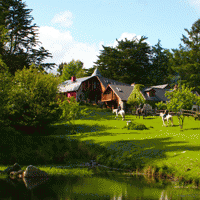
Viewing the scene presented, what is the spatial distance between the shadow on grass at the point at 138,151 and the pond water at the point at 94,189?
256 centimetres

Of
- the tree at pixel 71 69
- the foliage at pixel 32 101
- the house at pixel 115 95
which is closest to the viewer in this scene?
the foliage at pixel 32 101

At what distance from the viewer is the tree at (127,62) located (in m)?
87.5

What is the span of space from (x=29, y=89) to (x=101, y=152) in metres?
13.6

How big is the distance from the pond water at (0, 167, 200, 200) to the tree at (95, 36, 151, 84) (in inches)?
2821

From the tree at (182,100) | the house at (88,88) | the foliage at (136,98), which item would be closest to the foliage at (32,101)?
the tree at (182,100)

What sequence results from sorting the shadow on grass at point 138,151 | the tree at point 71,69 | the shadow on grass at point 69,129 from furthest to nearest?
1. the tree at point 71,69
2. the shadow on grass at point 69,129
3. the shadow on grass at point 138,151

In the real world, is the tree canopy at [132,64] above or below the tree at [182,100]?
above

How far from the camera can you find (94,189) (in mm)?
13648

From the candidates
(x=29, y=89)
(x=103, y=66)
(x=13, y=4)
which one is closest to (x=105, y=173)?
(x=29, y=89)

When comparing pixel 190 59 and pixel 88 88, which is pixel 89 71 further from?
pixel 190 59

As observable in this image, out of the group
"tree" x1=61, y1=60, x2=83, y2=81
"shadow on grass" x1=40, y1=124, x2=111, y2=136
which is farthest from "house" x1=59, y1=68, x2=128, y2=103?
"shadow on grass" x1=40, y1=124, x2=111, y2=136

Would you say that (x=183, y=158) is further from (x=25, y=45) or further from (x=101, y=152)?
(x=25, y=45)

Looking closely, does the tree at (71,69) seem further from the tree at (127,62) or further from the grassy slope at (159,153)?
the grassy slope at (159,153)

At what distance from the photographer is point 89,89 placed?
79312 millimetres
